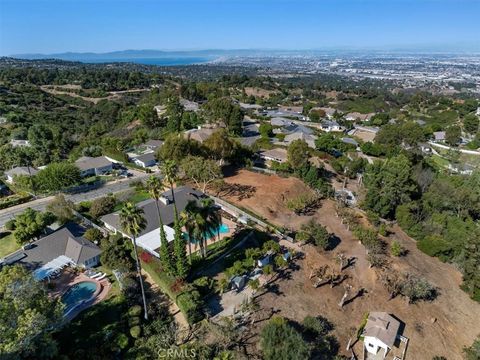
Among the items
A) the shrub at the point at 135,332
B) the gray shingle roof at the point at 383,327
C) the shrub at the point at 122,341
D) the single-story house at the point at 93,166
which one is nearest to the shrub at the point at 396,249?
the gray shingle roof at the point at 383,327

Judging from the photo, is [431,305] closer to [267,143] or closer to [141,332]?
[141,332]

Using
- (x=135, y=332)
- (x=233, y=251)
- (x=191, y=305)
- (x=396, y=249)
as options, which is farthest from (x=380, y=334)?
(x=135, y=332)

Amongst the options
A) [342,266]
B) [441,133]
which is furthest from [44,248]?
[441,133]

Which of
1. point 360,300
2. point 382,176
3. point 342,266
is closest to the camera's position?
point 360,300

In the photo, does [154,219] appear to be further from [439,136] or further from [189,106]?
[439,136]

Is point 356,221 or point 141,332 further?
point 356,221

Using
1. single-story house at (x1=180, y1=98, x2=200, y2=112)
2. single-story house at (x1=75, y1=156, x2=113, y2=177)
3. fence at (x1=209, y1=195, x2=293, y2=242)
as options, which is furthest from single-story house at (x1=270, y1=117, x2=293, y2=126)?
fence at (x1=209, y1=195, x2=293, y2=242)

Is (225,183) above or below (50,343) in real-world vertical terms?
below
